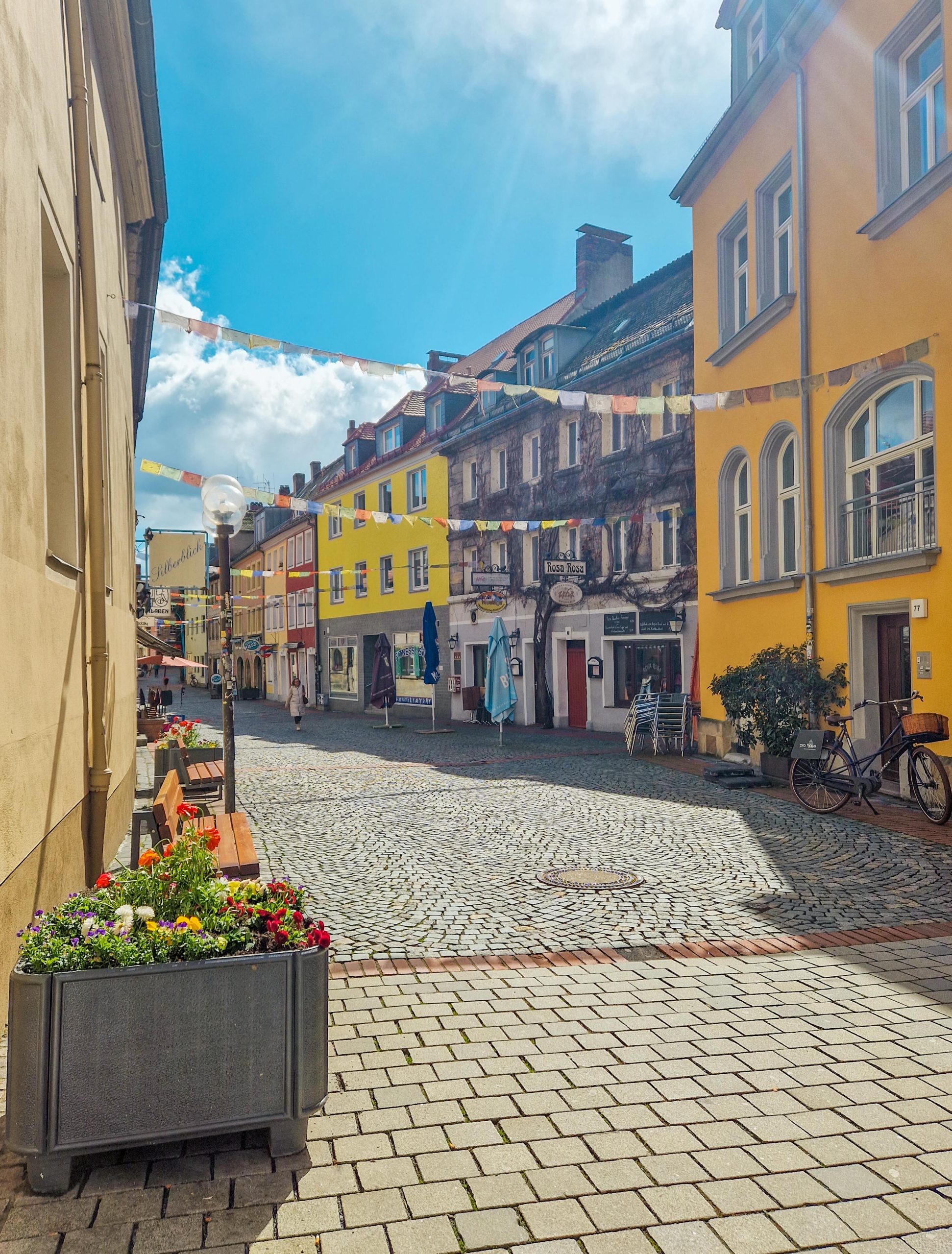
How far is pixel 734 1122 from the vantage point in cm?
335

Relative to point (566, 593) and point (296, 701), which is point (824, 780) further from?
point (296, 701)

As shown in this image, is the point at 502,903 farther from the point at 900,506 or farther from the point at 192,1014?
the point at 900,506

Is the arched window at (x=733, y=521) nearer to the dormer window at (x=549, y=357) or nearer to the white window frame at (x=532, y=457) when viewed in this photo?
the white window frame at (x=532, y=457)

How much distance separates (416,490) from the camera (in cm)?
3297

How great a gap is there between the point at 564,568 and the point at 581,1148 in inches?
764

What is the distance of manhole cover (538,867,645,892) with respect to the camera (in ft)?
23.1

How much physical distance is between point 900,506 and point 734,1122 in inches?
362

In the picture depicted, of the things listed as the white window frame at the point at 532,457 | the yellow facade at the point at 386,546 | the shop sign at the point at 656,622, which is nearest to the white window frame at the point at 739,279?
the shop sign at the point at 656,622

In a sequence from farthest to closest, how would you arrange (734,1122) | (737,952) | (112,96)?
1. (112,96)
2. (737,952)
3. (734,1122)

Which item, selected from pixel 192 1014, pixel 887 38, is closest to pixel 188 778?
pixel 192 1014

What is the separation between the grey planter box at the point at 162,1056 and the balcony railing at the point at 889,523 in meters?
9.18

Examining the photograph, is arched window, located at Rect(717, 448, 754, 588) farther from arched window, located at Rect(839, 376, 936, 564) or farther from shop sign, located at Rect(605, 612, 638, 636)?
shop sign, located at Rect(605, 612, 638, 636)

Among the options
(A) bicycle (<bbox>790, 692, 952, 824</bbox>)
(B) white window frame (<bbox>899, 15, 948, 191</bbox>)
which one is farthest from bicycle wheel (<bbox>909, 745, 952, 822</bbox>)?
(B) white window frame (<bbox>899, 15, 948, 191</bbox>)

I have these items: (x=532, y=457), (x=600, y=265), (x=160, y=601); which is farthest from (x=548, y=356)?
(x=160, y=601)
